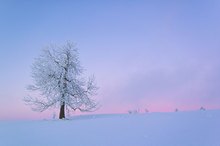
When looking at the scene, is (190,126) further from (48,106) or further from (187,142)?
(48,106)

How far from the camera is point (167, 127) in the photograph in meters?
11.1

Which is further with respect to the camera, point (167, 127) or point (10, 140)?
point (10, 140)

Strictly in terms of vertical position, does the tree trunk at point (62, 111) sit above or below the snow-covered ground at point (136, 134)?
above

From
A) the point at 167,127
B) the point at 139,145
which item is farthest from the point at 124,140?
the point at 167,127

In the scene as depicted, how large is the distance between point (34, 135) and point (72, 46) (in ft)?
50.7

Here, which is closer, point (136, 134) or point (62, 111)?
point (136, 134)

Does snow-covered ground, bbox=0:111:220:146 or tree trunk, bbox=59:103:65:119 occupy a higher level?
tree trunk, bbox=59:103:65:119

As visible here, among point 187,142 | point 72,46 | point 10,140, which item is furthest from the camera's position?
point 72,46

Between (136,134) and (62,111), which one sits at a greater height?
(62,111)

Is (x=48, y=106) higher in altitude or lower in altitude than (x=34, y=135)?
higher

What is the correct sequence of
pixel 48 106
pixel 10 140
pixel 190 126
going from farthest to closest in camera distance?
pixel 48 106 → pixel 10 140 → pixel 190 126

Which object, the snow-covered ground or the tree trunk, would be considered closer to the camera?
the snow-covered ground

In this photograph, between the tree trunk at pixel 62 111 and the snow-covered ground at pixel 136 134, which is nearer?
the snow-covered ground at pixel 136 134

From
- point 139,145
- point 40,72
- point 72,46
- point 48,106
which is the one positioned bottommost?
point 139,145
